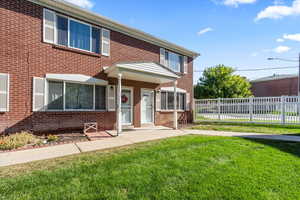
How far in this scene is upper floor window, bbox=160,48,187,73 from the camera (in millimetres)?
11547

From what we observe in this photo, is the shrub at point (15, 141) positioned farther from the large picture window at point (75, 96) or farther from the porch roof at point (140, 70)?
the porch roof at point (140, 70)

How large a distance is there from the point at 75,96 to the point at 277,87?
4007 centimetres

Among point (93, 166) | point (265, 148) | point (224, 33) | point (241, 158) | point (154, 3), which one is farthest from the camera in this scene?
point (224, 33)

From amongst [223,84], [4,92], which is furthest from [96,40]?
[223,84]

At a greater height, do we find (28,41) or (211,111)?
(28,41)

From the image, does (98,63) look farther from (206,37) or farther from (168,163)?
(206,37)

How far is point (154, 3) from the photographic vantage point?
9.84m

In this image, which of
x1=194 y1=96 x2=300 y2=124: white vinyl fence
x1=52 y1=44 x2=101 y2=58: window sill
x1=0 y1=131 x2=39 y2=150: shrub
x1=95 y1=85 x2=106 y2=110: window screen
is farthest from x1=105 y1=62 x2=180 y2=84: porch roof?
x1=194 y1=96 x2=300 y2=124: white vinyl fence

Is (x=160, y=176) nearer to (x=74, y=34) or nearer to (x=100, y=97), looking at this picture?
(x=100, y=97)

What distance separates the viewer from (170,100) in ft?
39.1

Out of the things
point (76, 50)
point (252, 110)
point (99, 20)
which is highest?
point (99, 20)

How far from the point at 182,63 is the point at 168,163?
1016 centimetres

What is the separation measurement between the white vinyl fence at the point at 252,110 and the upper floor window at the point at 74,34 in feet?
29.0

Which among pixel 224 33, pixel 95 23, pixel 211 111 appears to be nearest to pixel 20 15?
pixel 95 23
